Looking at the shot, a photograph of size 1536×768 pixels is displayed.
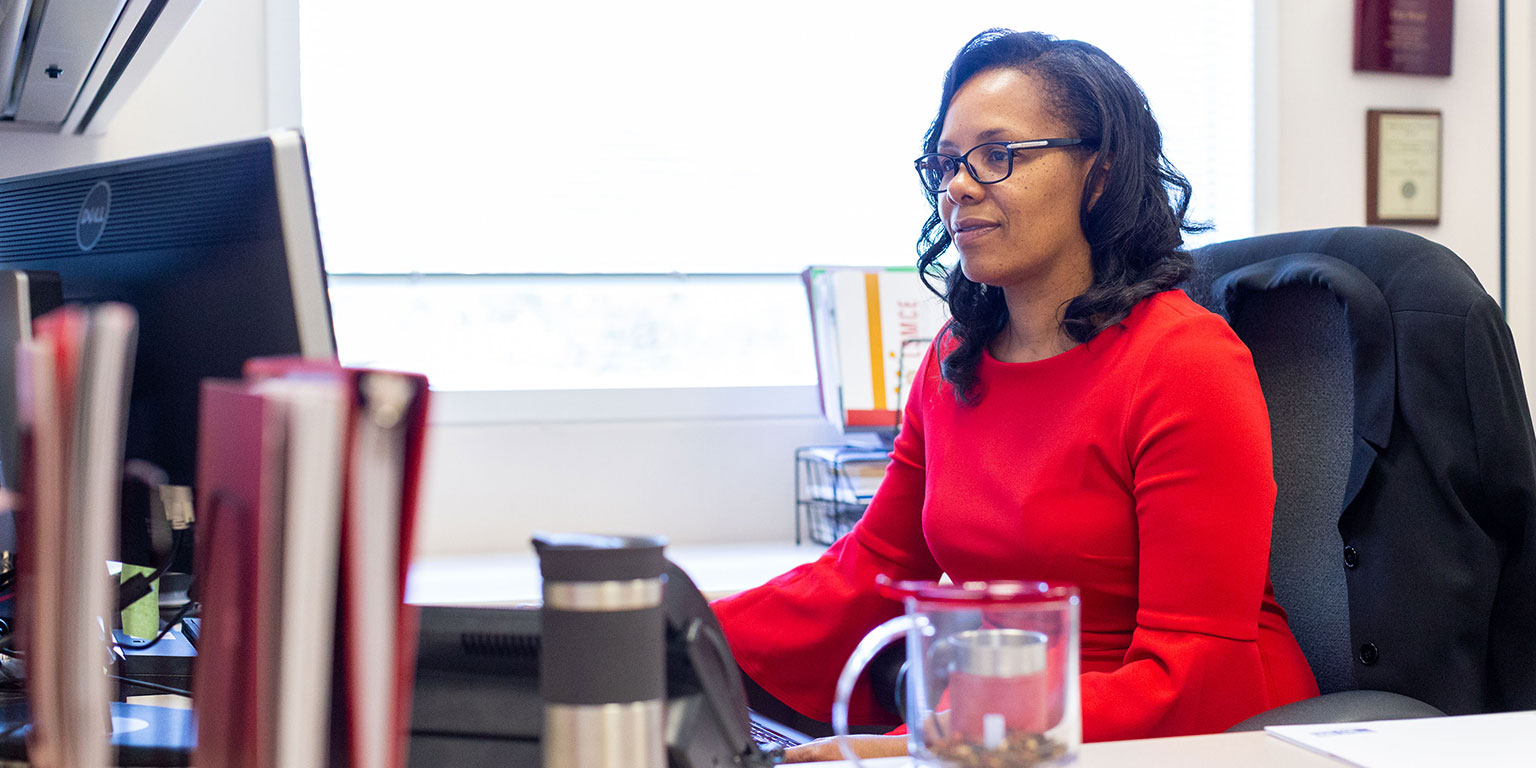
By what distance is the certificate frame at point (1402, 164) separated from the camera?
7.76ft

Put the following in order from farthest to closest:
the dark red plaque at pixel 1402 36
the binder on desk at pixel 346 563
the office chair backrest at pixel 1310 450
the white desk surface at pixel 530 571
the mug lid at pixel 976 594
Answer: the dark red plaque at pixel 1402 36 < the white desk surface at pixel 530 571 < the office chair backrest at pixel 1310 450 < the mug lid at pixel 976 594 < the binder on desk at pixel 346 563

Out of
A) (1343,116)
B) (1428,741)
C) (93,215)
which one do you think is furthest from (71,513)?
(1343,116)

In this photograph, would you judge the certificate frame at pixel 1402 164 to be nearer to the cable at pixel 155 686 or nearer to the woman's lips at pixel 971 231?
the woman's lips at pixel 971 231

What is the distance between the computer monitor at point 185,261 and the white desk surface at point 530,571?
605 millimetres

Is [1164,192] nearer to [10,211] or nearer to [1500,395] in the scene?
[1500,395]

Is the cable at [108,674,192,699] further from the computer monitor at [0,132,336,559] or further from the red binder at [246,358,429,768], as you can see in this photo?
the red binder at [246,358,429,768]

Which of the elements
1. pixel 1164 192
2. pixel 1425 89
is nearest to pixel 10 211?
pixel 1164 192

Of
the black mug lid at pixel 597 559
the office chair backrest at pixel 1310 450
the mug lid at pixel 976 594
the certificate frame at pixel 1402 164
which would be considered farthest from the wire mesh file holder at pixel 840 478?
the black mug lid at pixel 597 559

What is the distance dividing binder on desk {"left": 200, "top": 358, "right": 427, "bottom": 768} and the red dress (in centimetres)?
75

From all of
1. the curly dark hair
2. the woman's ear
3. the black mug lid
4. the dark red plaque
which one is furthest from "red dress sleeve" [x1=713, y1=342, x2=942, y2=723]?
the dark red plaque

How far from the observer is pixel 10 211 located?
3.43 ft

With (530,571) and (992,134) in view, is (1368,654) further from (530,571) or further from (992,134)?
(530,571)

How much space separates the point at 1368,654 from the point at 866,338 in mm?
1086

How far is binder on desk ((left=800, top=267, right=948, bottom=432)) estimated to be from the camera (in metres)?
2.05
